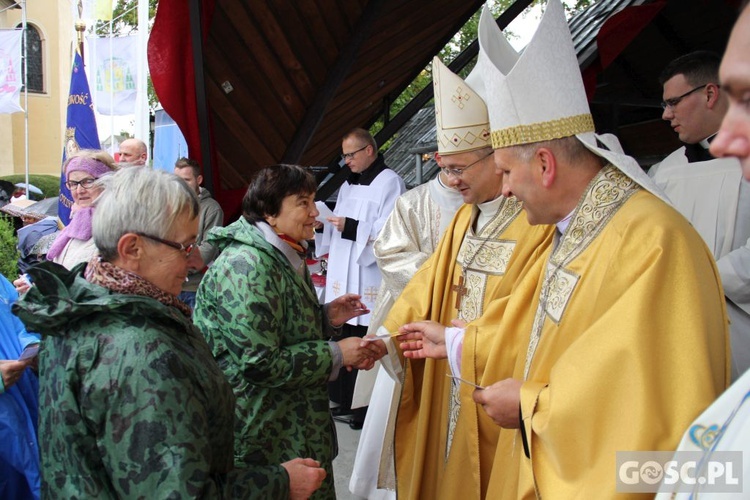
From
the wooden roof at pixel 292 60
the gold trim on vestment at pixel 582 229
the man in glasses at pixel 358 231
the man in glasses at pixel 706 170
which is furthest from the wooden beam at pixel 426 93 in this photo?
the gold trim on vestment at pixel 582 229

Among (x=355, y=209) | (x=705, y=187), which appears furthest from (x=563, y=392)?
(x=355, y=209)

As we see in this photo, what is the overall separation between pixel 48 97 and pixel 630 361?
28.8m

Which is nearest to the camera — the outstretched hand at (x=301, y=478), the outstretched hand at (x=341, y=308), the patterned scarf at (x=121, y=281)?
the patterned scarf at (x=121, y=281)

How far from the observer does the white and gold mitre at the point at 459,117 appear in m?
2.95

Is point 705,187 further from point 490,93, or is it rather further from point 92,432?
point 92,432

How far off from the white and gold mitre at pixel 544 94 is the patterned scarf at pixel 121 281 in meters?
1.10

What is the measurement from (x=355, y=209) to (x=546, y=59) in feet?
11.3

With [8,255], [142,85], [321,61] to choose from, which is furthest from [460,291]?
[142,85]

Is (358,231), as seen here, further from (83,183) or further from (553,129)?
(553,129)

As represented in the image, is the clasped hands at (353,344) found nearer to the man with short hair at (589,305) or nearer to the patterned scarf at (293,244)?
the patterned scarf at (293,244)

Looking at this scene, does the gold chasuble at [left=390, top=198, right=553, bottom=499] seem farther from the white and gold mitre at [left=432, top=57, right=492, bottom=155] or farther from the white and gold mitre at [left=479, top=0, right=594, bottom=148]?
the white and gold mitre at [left=479, top=0, right=594, bottom=148]

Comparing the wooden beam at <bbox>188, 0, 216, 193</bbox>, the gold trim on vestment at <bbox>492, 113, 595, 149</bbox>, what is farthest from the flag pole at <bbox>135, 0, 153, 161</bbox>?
the gold trim on vestment at <bbox>492, 113, 595, 149</bbox>

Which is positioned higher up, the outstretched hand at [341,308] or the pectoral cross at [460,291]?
the pectoral cross at [460,291]

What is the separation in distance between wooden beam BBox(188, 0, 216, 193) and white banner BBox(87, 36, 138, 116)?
787 centimetres
